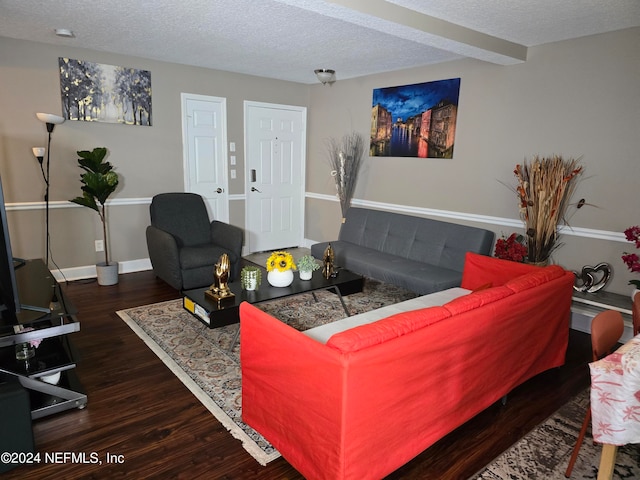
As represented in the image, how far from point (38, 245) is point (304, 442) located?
3.81 metres

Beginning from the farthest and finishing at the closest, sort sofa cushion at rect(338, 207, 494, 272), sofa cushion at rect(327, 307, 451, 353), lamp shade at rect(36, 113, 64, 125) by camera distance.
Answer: sofa cushion at rect(338, 207, 494, 272) < lamp shade at rect(36, 113, 64, 125) < sofa cushion at rect(327, 307, 451, 353)

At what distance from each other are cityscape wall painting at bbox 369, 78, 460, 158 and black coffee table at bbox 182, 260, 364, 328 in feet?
6.02

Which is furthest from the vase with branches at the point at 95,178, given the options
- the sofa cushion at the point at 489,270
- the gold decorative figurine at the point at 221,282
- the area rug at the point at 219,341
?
the sofa cushion at the point at 489,270

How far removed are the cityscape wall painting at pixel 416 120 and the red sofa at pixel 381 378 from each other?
248 cm

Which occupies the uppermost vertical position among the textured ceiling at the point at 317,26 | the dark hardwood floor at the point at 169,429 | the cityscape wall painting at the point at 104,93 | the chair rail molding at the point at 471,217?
the textured ceiling at the point at 317,26

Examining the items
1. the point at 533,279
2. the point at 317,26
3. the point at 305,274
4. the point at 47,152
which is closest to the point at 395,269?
the point at 305,274

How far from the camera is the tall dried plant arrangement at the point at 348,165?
5289 millimetres

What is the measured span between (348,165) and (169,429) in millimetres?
3816

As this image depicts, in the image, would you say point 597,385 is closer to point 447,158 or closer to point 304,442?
point 304,442

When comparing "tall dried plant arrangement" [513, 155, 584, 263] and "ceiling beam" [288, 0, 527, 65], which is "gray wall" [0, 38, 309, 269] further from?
"tall dried plant arrangement" [513, 155, 584, 263]

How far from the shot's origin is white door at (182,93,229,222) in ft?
16.3

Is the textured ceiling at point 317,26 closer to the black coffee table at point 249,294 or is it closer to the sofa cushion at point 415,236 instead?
the sofa cushion at point 415,236

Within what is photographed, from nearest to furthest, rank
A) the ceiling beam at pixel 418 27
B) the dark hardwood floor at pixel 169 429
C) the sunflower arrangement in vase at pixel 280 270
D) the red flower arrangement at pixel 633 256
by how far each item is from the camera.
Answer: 1. the dark hardwood floor at pixel 169 429
2. the ceiling beam at pixel 418 27
3. the red flower arrangement at pixel 633 256
4. the sunflower arrangement in vase at pixel 280 270

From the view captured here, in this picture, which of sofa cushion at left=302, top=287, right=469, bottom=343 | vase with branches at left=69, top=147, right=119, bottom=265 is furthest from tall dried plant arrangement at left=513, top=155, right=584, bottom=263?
vase with branches at left=69, top=147, right=119, bottom=265
